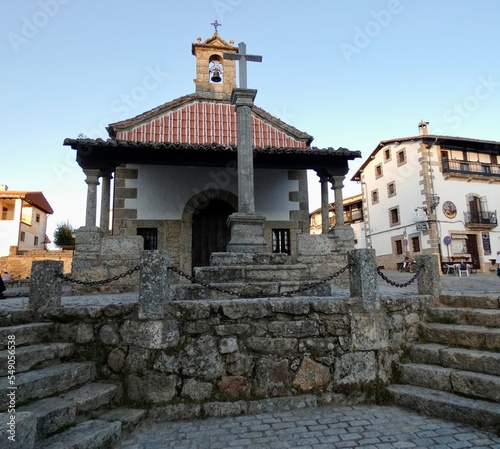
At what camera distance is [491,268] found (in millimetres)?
20297

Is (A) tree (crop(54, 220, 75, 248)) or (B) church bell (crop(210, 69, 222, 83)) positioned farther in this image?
(A) tree (crop(54, 220, 75, 248))

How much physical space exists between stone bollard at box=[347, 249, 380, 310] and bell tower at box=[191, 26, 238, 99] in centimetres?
812

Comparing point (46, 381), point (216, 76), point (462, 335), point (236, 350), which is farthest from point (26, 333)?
point (216, 76)

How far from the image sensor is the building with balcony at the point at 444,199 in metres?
20.2

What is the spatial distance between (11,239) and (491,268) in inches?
1276

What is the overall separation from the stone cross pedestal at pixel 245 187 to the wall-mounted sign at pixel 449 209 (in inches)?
723

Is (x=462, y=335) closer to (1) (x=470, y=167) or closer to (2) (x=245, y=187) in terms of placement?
(2) (x=245, y=187)

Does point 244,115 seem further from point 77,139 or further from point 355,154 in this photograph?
point 77,139

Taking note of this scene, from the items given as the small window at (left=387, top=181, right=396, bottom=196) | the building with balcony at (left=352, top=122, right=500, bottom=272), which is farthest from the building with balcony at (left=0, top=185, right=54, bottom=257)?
the building with balcony at (left=352, top=122, right=500, bottom=272)

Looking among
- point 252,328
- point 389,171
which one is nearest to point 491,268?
point 389,171

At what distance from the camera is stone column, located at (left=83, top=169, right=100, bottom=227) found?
6.91 m

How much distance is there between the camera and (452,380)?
3184 millimetres

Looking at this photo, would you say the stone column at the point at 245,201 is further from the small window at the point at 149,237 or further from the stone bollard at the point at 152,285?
the small window at the point at 149,237

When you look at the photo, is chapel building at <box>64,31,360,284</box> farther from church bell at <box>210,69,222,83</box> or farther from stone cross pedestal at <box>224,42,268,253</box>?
stone cross pedestal at <box>224,42,268,253</box>
